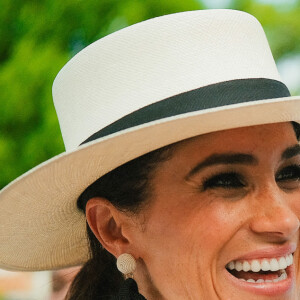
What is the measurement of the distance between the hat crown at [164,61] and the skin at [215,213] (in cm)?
18

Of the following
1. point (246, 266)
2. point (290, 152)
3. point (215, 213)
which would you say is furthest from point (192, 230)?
point (290, 152)

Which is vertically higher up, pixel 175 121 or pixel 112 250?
pixel 175 121

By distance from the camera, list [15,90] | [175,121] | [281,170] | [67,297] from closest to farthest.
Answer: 1. [175,121]
2. [281,170]
3. [67,297]
4. [15,90]

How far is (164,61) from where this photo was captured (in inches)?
84.5

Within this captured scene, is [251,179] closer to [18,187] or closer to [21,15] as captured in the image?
[18,187]

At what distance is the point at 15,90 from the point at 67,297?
5.08 meters

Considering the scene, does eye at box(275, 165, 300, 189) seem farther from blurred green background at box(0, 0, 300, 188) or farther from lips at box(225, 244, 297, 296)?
blurred green background at box(0, 0, 300, 188)

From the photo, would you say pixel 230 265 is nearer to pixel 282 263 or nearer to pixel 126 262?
pixel 282 263

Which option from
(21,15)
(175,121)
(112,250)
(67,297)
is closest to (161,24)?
(175,121)

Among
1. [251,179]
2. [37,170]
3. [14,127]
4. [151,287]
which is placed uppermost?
[37,170]

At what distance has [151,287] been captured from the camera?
2.26 m

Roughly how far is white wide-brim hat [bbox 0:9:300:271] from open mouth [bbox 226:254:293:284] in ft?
1.37

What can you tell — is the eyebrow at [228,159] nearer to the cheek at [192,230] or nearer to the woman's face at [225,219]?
the woman's face at [225,219]

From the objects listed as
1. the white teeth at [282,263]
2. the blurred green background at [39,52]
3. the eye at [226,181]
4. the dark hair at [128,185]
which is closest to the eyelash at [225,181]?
the eye at [226,181]
